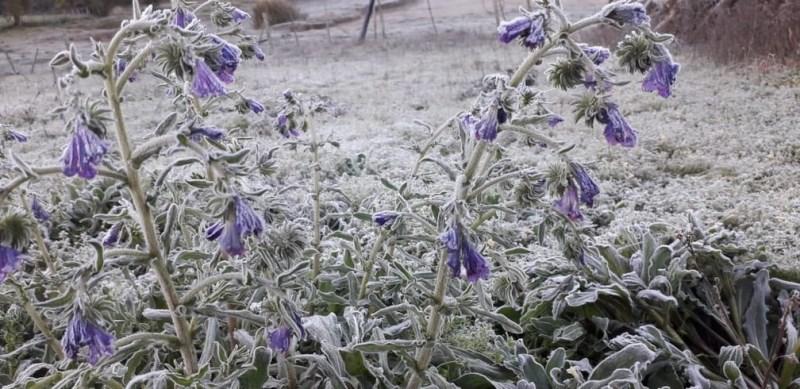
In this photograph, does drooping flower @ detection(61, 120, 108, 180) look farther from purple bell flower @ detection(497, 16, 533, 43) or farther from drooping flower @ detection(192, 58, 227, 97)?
purple bell flower @ detection(497, 16, 533, 43)

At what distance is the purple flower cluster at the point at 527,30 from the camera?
136 cm

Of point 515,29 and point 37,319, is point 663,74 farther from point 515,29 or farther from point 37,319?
point 37,319

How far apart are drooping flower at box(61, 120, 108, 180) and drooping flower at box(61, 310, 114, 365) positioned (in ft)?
0.99

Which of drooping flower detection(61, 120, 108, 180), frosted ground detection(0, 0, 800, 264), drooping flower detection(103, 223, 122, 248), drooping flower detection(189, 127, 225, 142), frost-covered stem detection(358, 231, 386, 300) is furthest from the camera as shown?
frosted ground detection(0, 0, 800, 264)

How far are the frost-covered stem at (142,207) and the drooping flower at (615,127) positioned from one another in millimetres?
1058

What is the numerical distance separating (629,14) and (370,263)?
1.19m

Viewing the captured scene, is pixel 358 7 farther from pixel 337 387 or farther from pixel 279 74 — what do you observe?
pixel 337 387

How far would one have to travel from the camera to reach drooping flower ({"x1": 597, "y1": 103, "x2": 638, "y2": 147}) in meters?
1.44

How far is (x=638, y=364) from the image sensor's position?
5.74 ft

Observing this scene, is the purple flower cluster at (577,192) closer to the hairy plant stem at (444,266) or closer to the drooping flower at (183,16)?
the hairy plant stem at (444,266)

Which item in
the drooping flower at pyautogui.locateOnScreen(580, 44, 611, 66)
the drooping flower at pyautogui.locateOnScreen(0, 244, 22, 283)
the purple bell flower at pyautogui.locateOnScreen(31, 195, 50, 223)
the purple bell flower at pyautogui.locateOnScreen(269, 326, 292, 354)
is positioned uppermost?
the drooping flower at pyautogui.locateOnScreen(580, 44, 611, 66)

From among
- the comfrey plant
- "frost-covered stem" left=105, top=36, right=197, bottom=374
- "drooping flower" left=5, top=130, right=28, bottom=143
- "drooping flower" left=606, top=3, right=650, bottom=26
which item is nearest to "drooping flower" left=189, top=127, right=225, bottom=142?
the comfrey plant

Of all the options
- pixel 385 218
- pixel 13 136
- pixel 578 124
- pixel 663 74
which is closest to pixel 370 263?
pixel 385 218

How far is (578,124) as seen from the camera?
564cm
